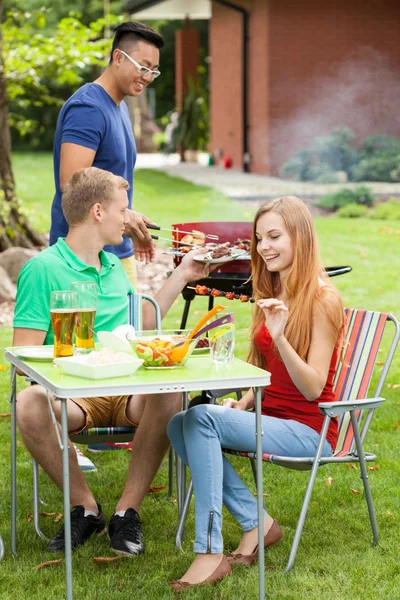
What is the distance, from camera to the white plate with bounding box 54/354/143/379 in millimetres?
2766

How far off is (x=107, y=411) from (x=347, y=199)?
383 inches

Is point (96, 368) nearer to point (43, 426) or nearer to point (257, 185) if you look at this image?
point (43, 426)

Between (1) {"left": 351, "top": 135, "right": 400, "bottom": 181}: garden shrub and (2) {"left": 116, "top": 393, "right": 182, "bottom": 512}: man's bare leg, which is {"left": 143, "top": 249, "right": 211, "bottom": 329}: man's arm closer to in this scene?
(2) {"left": 116, "top": 393, "right": 182, "bottom": 512}: man's bare leg

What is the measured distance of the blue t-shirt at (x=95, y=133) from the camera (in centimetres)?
415

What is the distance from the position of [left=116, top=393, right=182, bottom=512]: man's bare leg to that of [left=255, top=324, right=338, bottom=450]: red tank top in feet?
1.11

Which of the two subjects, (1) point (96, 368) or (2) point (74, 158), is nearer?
(1) point (96, 368)

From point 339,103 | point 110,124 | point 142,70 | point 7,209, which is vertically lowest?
point 7,209

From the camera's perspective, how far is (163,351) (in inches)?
115

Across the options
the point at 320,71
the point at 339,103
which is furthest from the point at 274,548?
the point at 320,71

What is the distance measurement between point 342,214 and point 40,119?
21.8m

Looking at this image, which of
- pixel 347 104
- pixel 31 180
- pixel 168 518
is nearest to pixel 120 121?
pixel 168 518

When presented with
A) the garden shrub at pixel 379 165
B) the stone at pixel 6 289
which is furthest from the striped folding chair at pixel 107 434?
the garden shrub at pixel 379 165

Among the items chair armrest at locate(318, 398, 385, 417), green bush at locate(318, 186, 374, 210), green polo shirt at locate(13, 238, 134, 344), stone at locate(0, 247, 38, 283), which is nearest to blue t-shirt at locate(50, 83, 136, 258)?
green polo shirt at locate(13, 238, 134, 344)

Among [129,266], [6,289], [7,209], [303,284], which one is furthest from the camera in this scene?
[7,209]
